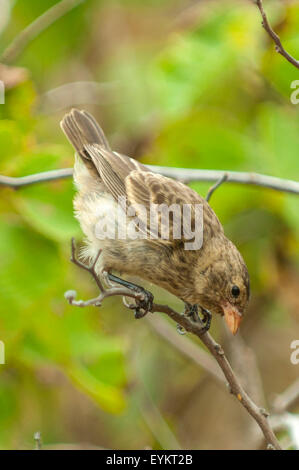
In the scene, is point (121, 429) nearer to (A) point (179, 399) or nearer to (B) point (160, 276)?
(A) point (179, 399)

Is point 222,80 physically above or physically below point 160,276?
above

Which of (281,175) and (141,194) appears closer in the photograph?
(141,194)

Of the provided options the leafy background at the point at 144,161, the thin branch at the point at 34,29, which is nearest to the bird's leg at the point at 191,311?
the leafy background at the point at 144,161

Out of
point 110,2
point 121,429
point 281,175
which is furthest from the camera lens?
point 110,2

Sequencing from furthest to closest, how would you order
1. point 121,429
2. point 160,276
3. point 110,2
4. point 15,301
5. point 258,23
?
point 110,2, point 121,429, point 258,23, point 15,301, point 160,276

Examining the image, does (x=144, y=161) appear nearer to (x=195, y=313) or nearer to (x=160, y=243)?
(x=160, y=243)

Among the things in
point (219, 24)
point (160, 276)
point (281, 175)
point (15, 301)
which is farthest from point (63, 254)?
point (219, 24)

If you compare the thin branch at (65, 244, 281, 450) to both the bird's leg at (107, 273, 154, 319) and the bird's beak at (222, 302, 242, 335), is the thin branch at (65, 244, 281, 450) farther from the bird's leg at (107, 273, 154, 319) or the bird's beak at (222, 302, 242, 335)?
the bird's beak at (222, 302, 242, 335)
